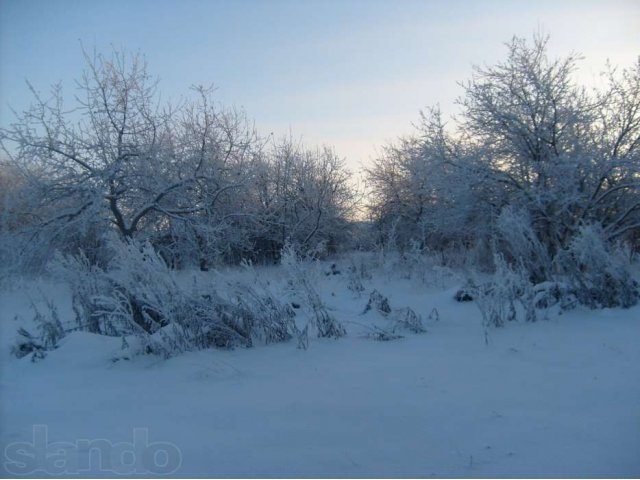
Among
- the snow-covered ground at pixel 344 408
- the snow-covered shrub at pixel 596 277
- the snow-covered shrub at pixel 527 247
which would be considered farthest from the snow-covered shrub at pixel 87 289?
the snow-covered shrub at pixel 596 277

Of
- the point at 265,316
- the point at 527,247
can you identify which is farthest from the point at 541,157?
the point at 265,316

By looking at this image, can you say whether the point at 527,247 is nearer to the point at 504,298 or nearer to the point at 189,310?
the point at 504,298

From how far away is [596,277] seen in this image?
7945 mm

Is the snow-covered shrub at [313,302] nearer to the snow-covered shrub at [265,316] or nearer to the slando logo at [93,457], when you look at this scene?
the snow-covered shrub at [265,316]

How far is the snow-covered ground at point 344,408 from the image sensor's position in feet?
11.4

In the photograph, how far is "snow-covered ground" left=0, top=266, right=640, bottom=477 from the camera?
3.48 meters

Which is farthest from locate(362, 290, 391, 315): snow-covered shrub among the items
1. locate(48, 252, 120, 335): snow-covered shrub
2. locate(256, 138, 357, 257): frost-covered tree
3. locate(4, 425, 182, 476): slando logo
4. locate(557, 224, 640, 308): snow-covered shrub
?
locate(256, 138, 357, 257): frost-covered tree

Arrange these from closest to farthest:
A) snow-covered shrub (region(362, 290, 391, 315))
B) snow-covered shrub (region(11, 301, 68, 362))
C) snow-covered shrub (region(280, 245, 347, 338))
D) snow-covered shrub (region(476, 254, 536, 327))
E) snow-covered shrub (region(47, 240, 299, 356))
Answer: snow-covered shrub (region(47, 240, 299, 356))
snow-covered shrub (region(11, 301, 68, 362))
snow-covered shrub (region(280, 245, 347, 338))
snow-covered shrub (region(476, 254, 536, 327))
snow-covered shrub (region(362, 290, 391, 315))

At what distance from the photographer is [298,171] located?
21.1m

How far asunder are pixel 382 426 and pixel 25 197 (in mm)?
10755

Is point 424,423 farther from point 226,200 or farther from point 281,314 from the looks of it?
point 226,200

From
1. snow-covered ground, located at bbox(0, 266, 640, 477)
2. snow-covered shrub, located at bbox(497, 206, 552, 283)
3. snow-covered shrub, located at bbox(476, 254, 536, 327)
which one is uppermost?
snow-covered shrub, located at bbox(497, 206, 552, 283)

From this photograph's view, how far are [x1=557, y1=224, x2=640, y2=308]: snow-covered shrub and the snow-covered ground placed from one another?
91cm

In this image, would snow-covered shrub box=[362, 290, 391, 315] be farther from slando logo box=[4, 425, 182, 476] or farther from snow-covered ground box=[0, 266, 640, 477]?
slando logo box=[4, 425, 182, 476]
